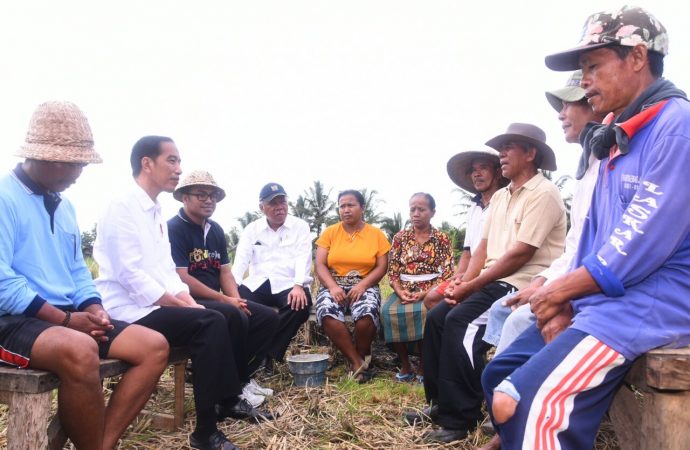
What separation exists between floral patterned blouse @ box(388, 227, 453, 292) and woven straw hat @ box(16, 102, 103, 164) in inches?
124

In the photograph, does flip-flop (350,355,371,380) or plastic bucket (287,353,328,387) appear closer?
plastic bucket (287,353,328,387)

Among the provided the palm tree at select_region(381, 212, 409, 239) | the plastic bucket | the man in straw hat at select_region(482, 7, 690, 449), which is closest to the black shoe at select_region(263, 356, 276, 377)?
the plastic bucket

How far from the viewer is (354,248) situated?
18.5ft

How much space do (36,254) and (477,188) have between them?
3.39m

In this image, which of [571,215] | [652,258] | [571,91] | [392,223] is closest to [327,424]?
[571,215]

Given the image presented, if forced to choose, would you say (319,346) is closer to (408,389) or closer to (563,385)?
(408,389)

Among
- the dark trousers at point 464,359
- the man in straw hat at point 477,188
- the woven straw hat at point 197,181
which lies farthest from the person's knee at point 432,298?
the woven straw hat at point 197,181

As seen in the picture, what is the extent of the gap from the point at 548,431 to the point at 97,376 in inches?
82.3

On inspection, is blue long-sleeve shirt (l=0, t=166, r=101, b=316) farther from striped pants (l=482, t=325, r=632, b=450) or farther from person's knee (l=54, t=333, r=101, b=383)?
striped pants (l=482, t=325, r=632, b=450)

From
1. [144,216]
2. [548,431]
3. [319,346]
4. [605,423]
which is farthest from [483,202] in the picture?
[548,431]

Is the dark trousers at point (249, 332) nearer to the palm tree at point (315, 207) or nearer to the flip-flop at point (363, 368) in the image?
the flip-flop at point (363, 368)

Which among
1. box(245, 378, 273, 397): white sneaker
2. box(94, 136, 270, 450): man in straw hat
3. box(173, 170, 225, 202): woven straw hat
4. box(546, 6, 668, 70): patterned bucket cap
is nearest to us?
box(546, 6, 668, 70): patterned bucket cap

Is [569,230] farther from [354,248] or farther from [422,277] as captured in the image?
[354,248]

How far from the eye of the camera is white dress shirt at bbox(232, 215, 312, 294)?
5559 millimetres
